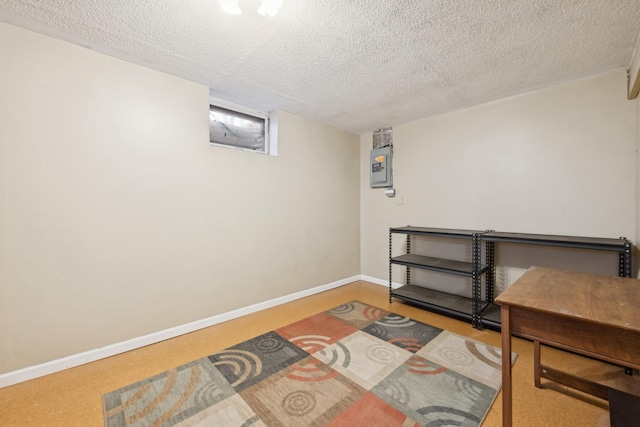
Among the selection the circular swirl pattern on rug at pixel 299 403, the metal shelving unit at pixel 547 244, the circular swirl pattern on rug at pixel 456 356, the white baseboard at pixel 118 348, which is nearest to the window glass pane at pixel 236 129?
the white baseboard at pixel 118 348

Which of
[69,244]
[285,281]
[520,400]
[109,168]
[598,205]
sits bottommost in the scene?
[520,400]

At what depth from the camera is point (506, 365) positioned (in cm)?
122

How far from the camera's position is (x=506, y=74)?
2309mm

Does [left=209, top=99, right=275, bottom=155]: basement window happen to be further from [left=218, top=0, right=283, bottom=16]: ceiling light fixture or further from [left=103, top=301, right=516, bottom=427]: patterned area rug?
[left=103, top=301, right=516, bottom=427]: patterned area rug

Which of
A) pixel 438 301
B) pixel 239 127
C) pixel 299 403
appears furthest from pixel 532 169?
pixel 239 127

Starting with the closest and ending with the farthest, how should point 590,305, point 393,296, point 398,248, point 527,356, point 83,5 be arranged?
point 590,305 → point 83,5 → point 527,356 → point 393,296 → point 398,248

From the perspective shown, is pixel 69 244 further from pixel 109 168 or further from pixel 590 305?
pixel 590 305

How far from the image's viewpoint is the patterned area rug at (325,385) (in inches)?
58.5

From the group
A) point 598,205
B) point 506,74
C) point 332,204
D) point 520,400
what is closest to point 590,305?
point 520,400

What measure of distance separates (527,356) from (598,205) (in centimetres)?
148

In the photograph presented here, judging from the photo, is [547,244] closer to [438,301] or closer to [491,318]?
[491,318]

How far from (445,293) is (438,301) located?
333 millimetres

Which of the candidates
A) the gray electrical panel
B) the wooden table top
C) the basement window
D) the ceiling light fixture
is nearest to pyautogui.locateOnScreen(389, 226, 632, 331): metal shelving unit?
the wooden table top

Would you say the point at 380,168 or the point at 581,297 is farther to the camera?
the point at 380,168
